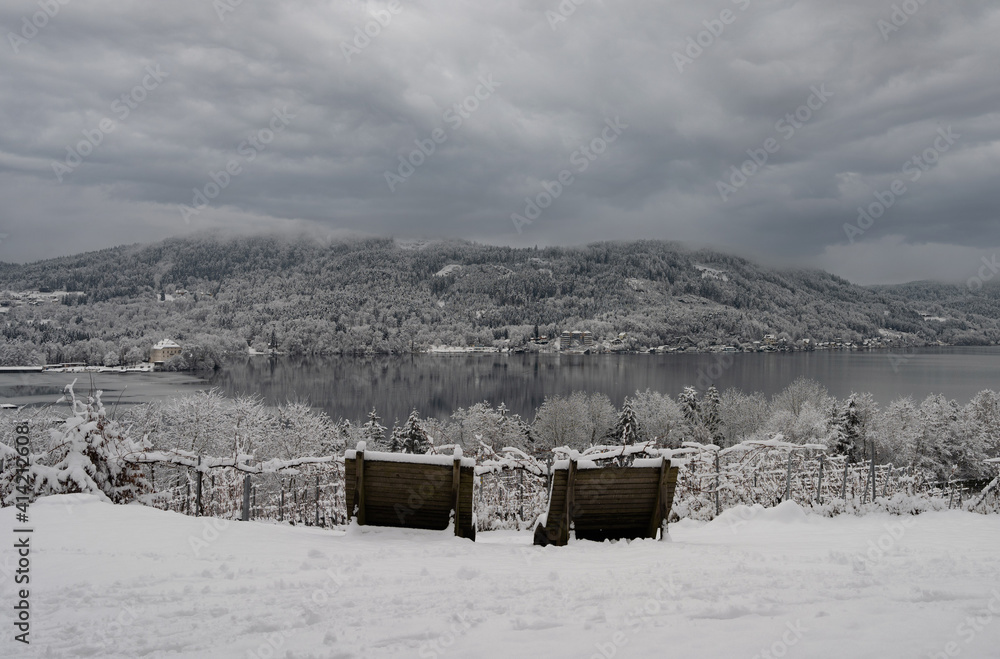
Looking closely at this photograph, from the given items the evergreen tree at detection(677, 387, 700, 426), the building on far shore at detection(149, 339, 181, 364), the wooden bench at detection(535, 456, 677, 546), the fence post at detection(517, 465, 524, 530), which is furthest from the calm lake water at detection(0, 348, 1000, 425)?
the wooden bench at detection(535, 456, 677, 546)

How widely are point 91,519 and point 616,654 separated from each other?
557cm

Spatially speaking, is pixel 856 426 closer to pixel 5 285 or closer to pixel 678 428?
pixel 678 428

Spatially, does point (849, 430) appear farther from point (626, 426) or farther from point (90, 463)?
point (90, 463)

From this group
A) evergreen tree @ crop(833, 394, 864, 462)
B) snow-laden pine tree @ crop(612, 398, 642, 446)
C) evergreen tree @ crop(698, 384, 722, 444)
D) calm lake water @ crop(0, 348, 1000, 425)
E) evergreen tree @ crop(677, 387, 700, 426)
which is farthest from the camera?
calm lake water @ crop(0, 348, 1000, 425)

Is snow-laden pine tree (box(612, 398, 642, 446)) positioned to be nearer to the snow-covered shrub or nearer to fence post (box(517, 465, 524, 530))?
fence post (box(517, 465, 524, 530))

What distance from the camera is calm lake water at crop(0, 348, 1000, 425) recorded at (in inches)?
2537

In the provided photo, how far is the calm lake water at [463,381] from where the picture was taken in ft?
211

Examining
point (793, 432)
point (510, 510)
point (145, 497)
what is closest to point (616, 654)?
point (510, 510)

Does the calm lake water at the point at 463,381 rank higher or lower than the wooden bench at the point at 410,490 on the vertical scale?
lower

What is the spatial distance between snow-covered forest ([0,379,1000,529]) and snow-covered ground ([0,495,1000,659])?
1045mm

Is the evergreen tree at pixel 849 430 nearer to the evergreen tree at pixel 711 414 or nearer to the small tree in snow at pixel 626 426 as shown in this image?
the small tree in snow at pixel 626 426

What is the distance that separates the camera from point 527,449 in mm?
14602

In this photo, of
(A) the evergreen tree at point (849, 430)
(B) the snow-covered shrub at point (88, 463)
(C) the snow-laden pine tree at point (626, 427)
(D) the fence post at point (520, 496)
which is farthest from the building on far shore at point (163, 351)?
(D) the fence post at point (520, 496)

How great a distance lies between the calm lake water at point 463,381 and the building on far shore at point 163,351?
35.5 ft
